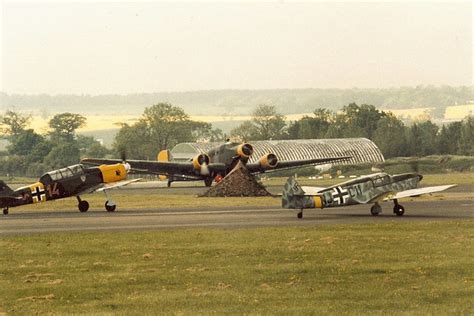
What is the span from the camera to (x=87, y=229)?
41.2 meters

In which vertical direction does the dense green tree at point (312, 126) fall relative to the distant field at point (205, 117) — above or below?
below

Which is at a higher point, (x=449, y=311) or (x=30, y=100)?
(x=30, y=100)

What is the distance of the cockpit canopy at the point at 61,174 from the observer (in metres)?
52.2

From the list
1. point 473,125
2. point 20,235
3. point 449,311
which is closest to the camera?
point 449,311

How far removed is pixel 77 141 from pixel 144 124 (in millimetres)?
12763

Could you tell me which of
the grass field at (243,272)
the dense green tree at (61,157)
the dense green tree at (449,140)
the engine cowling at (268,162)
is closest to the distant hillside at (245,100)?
the dense green tree at (449,140)

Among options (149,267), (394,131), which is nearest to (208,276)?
(149,267)

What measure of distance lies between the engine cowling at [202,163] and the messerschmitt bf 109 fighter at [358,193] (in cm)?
3578

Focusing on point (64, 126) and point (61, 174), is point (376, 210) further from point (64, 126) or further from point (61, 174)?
point (64, 126)

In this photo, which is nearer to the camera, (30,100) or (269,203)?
→ (269,203)

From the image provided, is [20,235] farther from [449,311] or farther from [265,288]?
[449,311]

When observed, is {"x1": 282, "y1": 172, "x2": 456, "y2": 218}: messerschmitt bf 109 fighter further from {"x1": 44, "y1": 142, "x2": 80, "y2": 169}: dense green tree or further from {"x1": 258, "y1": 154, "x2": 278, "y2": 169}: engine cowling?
{"x1": 44, "y1": 142, "x2": 80, "y2": 169}: dense green tree

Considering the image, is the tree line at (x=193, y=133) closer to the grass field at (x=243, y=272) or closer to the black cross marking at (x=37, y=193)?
the black cross marking at (x=37, y=193)

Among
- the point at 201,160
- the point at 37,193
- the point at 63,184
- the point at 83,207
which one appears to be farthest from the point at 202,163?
the point at 37,193
